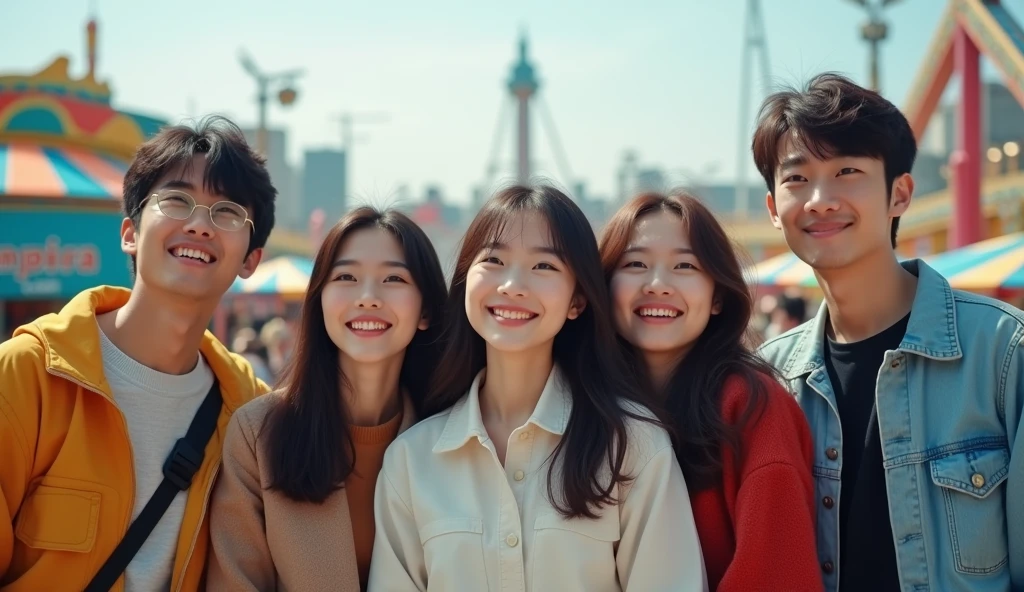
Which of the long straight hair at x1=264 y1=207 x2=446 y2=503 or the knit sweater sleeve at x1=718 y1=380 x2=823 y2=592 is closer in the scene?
the knit sweater sleeve at x1=718 y1=380 x2=823 y2=592

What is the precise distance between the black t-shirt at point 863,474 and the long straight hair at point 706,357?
27 cm

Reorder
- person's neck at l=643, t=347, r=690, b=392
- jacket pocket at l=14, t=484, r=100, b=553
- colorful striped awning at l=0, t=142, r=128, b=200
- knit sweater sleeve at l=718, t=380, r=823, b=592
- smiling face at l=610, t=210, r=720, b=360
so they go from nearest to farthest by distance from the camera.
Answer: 1. knit sweater sleeve at l=718, t=380, r=823, b=592
2. jacket pocket at l=14, t=484, r=100, b=553
3. smiling face at l=610, t=210, r=720, b=360
4. person's neck at l=643, t=347, r=690, b=392
5. colorful striped awning at l=0, t=142, r=128, b=200

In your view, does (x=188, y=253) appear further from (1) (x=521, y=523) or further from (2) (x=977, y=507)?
(2) (x=977, y=507)

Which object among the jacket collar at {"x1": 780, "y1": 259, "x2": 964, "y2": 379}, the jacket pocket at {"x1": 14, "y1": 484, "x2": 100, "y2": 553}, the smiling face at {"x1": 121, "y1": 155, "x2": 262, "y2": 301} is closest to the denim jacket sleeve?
the jacket collar at {"x1": 780, "y1": 259, "x2": 964, "y2": 379}

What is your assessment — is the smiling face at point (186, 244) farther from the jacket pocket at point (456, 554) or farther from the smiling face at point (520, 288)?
the jacket pocket at point (456, 554)

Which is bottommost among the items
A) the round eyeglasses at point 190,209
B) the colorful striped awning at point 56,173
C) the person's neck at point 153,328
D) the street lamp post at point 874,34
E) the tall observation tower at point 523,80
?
the person's neck at point 153,328

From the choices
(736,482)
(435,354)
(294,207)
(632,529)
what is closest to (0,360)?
(435,354)

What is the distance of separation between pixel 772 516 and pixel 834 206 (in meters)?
1.00

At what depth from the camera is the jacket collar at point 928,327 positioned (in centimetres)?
250

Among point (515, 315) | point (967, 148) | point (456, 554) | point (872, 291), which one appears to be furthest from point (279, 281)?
point (967, 148)

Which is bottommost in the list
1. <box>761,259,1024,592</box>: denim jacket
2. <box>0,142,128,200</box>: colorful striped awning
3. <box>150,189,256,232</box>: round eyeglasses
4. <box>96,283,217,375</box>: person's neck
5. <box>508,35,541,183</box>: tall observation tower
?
<box>761,259,1024,592</box>: denim jacket

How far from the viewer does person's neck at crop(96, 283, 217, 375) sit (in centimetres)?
286

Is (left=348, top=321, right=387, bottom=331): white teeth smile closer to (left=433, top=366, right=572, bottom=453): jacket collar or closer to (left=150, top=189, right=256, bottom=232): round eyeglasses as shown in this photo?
(left=433, top=366, right=572, bottom=453): jacket collar

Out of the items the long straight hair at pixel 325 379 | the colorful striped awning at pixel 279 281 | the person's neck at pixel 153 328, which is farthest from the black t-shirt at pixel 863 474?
the colorful striped awning at pixel 279 281
